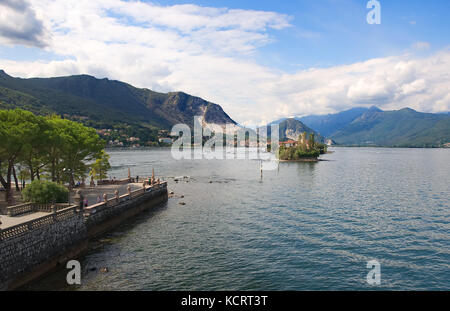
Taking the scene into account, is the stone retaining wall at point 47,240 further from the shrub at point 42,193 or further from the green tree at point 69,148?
the green tree at point 69,148

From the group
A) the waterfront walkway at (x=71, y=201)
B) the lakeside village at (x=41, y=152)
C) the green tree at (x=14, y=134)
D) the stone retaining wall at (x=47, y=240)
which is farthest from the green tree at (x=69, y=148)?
the stone retaining wall at (x=47, y=240)

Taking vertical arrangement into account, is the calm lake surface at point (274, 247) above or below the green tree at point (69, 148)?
below

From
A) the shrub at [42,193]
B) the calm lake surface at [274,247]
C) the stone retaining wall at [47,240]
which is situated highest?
the shrub at [42,193]

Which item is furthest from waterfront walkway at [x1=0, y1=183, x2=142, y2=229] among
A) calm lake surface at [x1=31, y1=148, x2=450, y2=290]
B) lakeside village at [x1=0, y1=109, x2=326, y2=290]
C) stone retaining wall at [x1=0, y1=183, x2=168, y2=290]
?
calm lake surface at [x1=31, y1=148, x2=450, y2=290]

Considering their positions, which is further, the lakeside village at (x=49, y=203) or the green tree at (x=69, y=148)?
the green tree at (x=69, y=148)

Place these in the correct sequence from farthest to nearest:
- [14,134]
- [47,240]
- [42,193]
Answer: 1. [14,134]
2. [42,193]
3. [47,240]

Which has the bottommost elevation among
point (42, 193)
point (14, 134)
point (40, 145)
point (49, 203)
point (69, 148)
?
point (49, 203)

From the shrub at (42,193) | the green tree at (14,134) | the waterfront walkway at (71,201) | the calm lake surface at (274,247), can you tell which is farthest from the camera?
the green tree at (14,134)

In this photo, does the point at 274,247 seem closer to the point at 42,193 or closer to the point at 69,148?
the point at 42,193

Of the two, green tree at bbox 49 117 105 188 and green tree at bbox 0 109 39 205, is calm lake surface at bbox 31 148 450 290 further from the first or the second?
green tree at bbox 49 117 105 188

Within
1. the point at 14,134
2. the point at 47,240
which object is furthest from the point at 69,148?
the point at 47,240
